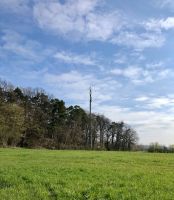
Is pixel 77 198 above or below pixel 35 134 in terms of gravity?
below

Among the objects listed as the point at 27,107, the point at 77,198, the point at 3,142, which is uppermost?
the point at 27,107

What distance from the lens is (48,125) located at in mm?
96438

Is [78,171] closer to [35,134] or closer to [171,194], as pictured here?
[171,194]

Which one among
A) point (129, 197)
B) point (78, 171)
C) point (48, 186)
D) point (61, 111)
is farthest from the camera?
point (61, 111)

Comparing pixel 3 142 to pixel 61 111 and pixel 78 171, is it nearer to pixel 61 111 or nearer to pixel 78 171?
pixel 61 111

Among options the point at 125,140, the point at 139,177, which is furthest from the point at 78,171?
the point at 125,140

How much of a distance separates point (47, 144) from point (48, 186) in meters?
76.2

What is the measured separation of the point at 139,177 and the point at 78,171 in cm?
349

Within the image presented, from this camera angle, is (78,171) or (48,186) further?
(78,171)

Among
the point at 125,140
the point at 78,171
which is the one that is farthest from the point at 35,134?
the point at 78,171

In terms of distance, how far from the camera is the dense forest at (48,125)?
72.3m

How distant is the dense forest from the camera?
72.3 meters

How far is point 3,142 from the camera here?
68.1m

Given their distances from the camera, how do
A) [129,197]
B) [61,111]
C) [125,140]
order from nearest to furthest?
[129,197] → [61,111] → [125,140]
